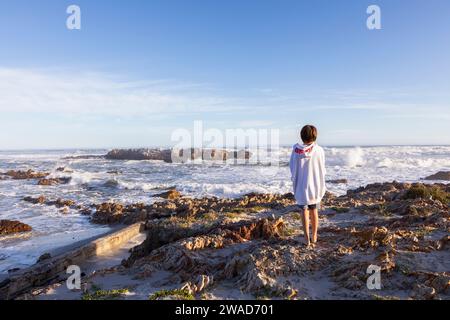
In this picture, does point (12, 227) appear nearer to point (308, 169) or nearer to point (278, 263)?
point (278, 263)

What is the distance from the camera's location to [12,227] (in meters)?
11.9

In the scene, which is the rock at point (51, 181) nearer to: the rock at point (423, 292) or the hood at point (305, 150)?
the hood at point (305, 150)

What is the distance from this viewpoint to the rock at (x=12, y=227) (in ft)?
38.3

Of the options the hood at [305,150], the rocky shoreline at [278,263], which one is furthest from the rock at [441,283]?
the hood at [305,150]

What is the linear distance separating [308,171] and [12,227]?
395 inches

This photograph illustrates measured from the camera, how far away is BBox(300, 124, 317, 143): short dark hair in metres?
5.84

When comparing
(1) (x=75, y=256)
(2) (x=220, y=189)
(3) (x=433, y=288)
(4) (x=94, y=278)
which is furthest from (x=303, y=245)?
(2) (x=220, y=189)

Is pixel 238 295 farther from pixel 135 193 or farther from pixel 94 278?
pixel 135 193

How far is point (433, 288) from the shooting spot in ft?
14.8

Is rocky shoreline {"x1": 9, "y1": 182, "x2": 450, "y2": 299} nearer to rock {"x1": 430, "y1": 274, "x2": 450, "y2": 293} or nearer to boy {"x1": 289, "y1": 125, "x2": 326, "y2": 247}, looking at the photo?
rock {"x1": 430, "y1": 274, "x2": 450, "y2": 293}

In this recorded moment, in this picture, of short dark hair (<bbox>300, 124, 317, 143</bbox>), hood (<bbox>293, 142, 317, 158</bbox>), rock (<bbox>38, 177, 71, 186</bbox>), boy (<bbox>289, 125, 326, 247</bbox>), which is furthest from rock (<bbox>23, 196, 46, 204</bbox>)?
short dark hair (<bbox>300, 124, 317, 143</bbox>)

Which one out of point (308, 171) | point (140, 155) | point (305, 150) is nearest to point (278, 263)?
point (308, 171)

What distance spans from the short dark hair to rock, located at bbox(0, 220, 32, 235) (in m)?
9.85

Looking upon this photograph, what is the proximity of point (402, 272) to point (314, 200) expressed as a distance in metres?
1.55
